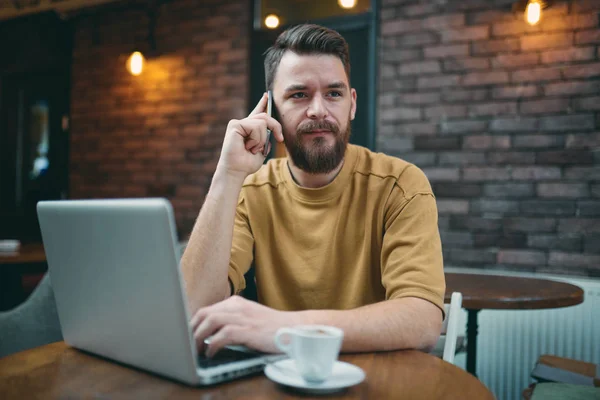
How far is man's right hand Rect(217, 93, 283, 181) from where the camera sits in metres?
1.29

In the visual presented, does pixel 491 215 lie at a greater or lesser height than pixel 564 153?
lesser

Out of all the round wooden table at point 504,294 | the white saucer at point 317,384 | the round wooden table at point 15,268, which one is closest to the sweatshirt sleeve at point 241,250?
the white saucer at point 317,384

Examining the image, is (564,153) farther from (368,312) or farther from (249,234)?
(368,312)

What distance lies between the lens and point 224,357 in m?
0.84

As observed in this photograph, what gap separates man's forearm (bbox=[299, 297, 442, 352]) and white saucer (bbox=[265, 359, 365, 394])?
101 millimetres

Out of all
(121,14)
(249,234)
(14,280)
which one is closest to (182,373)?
(249,234)

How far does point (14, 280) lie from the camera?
2822 mm

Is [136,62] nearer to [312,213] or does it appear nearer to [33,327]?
[33,327]

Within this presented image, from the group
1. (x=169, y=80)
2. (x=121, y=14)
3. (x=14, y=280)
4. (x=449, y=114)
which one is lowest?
(x=14, y=280)

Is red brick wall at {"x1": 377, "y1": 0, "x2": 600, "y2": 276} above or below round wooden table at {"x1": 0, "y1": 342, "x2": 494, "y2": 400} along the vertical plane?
above

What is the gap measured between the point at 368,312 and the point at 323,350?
266mm

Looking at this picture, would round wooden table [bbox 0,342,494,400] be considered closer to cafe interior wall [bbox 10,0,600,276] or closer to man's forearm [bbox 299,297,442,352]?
man's forearm [bbox 299,297,442,352]

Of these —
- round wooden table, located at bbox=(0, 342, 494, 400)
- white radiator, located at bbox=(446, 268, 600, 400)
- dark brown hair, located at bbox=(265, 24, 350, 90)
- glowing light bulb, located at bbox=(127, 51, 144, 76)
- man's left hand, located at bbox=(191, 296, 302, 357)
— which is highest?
glowing light bulb, located at bbox=(127, 51, 144, 76)

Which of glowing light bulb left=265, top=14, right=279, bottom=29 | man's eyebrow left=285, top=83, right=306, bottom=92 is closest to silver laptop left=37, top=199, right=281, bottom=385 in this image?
man's eyebrow left=285, top=83, right=306, bottom=92
